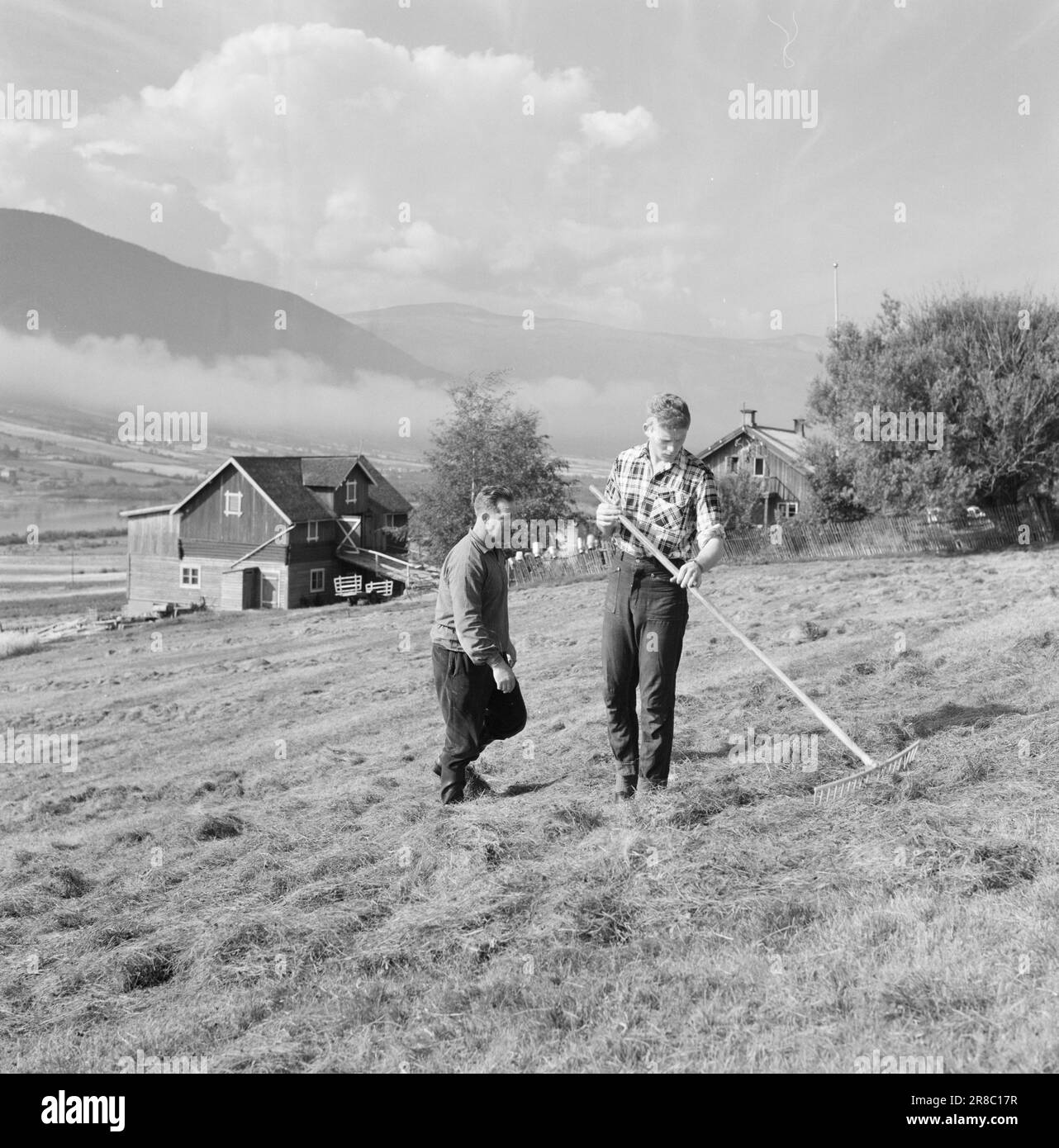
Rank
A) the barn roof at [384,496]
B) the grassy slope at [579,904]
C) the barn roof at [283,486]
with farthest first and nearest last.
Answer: the barn roof at [384,496] → the barn roof at [283,486] → the grassy slope at [579,904]

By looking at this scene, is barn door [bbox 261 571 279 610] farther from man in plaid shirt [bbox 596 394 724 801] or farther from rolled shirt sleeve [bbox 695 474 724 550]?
rolled shirt sleeve [bbox 695 474 724 550]

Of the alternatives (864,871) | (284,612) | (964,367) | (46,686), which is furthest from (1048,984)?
(284,612)

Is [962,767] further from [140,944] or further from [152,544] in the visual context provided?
[152,544]

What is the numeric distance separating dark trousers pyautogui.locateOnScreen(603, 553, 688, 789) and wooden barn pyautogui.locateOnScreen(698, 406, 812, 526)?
158ft

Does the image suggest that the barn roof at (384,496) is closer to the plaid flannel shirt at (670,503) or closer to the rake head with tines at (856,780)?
the plaid flannel shirt at (670,503)

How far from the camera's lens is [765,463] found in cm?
5700

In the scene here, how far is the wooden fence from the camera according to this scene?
39906mm

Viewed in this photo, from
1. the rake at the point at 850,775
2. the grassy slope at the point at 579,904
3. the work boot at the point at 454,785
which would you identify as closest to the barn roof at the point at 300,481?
the grassy slope at the point at 579,904

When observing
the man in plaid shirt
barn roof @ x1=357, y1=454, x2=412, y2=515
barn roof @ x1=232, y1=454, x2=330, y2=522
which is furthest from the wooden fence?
the man in plaid shirt

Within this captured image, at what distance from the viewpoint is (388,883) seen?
6.28m

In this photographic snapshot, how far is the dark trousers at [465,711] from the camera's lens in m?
7.65

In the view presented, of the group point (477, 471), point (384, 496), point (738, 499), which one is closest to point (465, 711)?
point (738, 499)

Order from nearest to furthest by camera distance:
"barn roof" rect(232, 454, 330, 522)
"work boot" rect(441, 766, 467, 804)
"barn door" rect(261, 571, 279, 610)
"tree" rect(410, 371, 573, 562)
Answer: "work boot" rect(441, 766, 467, 804) < "tree" rect(410, 371, 573, 562) < "barn door" rect(261, 571, 279, 610) < "barn roof" rect(232, 454, 330, 522)

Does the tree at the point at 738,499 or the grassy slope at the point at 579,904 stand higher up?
the tree at the point at 738,499
